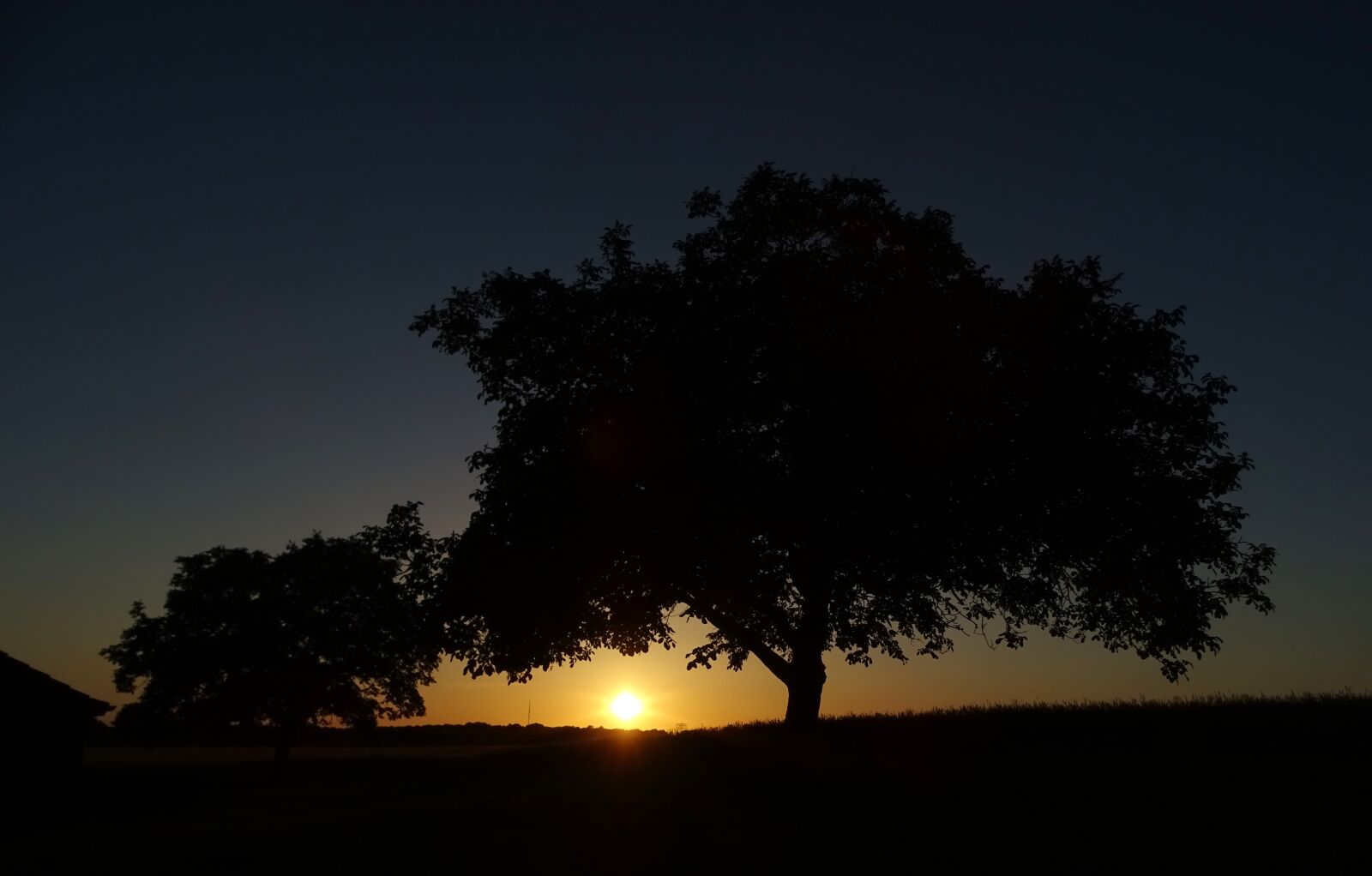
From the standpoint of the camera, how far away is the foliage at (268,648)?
5434 cm

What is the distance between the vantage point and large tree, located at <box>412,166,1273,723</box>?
25141 millimetres

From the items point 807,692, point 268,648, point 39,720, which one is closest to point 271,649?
point 268,648

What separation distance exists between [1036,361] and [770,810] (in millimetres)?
13844

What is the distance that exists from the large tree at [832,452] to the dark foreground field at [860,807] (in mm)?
3201

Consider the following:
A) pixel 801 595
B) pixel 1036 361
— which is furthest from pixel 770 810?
pixel 1036 361

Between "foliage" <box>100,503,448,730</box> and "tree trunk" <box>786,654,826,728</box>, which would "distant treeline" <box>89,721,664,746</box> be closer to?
"foliage" <box>100,503,448,730</box>

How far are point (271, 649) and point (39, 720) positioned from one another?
781 inches

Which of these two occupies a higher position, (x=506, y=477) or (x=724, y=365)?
(x=724, y=365)

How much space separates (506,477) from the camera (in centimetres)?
2638

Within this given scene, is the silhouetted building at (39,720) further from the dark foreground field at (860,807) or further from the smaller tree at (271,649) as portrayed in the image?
the smaller tree at (271,649)

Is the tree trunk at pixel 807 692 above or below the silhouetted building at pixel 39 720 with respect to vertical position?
above

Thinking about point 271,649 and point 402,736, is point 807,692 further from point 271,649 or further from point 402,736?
point 402,736

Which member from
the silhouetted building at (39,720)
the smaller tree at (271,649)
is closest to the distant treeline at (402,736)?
the smaller tree at (271,649)

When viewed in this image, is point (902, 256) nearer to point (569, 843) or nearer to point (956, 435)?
point (956, 435)
